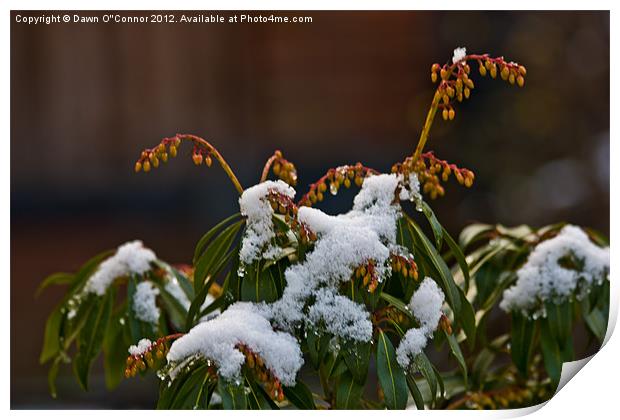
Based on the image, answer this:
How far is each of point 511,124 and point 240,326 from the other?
190cm

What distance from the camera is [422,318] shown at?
2.52 feet

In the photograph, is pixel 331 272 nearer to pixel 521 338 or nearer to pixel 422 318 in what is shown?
pixel 422 318

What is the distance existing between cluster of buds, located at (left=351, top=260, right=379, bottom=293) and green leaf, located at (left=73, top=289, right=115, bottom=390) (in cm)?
46

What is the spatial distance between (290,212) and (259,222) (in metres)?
0.04

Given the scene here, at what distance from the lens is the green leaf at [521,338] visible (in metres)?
1.06

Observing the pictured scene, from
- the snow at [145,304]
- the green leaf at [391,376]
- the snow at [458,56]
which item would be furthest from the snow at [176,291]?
the snow at [458,56]

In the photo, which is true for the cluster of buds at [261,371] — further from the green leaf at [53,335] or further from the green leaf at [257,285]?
the green leaf at [53,335]

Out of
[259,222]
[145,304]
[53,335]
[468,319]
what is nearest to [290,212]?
[259,222]

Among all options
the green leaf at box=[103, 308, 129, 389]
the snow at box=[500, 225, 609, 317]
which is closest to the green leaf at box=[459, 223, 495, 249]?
the snow at box=[500, 225, 609, 317]

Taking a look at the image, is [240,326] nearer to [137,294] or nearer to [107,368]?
[137,294]

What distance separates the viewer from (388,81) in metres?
2.55

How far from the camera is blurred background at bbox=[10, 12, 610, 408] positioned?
2412 millimetres

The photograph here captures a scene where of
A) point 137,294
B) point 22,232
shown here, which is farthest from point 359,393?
point 22,232

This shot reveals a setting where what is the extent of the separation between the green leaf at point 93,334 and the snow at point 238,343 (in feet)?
1.21
